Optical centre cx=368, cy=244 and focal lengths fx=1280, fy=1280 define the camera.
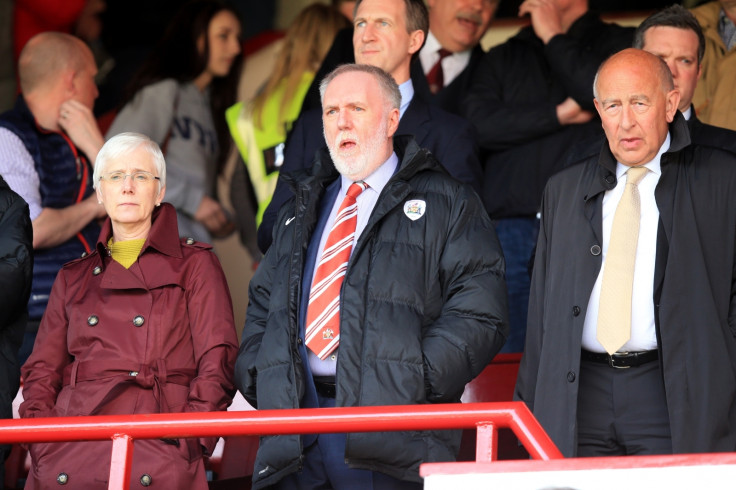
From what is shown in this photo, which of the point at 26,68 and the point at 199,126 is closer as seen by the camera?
the point at 26,68

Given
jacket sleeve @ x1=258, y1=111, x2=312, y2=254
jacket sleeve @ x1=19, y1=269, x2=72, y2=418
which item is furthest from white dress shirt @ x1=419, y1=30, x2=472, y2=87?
jacket sleeve @ x1=19, y1=269, x2=72, y2=418

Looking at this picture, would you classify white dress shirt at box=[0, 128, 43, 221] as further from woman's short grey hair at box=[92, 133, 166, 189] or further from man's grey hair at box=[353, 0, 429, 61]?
man's grey hair at box=[353, 0, 429, 61]

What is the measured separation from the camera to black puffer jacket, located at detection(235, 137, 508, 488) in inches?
156

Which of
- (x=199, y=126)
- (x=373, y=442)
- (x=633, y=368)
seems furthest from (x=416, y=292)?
(x=199, y=126)

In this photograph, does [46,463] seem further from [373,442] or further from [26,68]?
[26,68]

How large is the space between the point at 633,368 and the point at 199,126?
374 cm

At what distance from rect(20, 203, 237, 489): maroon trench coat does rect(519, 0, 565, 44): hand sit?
7.89 feet

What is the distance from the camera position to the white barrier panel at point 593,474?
291 cm

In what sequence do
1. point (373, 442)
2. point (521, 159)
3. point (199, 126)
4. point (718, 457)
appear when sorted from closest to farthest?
point (718, 457) → point (373, 442) → point (521, 159) → point (199, 126)

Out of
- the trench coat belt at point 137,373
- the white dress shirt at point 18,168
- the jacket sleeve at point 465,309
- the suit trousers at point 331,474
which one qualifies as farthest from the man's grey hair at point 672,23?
the white dress shirt at point 18,168

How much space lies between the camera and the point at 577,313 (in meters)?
4.28

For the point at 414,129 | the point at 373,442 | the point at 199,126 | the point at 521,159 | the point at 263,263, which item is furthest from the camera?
the point at 199,126

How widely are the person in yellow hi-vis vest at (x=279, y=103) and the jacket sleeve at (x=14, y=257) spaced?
6.82ft

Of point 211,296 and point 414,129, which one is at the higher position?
point 414,129
